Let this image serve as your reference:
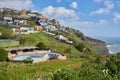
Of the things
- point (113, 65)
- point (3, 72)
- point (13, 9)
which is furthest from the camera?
point (13, 9)

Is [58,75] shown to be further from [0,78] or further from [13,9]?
[13,9]

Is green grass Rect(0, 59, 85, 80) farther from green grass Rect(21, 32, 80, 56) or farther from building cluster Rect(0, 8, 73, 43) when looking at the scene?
building cluster Rect(0, 8, 73, 43)

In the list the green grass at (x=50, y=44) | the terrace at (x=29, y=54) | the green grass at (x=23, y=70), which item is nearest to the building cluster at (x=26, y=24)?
the green grass at (x=50, y=44)

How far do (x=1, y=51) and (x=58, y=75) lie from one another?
86.7 ft

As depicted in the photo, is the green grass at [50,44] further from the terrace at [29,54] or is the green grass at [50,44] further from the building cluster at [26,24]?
the terrace at [29,54]

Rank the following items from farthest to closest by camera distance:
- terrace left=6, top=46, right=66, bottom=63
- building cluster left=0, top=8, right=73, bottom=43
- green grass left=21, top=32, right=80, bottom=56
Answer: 1. building cluster left=0, top=8, right=73, bottom=43
2. green grass left=21, top=32, right=80, bottom=56
3. terrace left=6, top=46, right=66, bottom=63

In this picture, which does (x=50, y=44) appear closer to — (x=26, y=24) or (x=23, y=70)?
(x=26, y=24)

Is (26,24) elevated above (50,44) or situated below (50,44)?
above

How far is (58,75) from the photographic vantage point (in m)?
17.1

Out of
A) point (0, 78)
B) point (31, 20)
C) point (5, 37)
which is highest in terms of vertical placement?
point (31, 20)

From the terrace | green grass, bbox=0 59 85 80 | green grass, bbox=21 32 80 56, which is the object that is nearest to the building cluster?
green grass, bbox=21 32 80 56

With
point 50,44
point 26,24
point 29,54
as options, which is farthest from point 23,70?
point 26,24

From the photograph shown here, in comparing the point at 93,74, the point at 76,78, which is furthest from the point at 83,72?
the point at 76,78

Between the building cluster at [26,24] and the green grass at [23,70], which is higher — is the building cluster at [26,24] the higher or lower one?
the higher one
